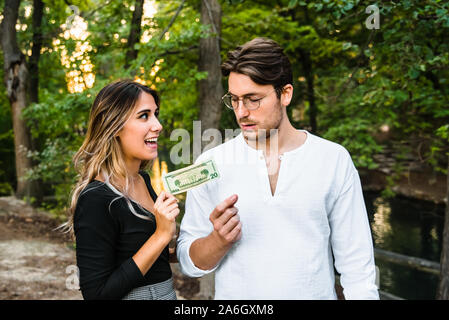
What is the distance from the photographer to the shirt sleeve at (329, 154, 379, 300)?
1986 millimetres

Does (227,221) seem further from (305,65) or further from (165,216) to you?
(305,65)

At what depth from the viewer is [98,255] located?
1889 millimetres

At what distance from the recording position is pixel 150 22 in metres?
8.83

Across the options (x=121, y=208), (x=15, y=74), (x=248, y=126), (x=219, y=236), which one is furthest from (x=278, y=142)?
(x=15, y=74)

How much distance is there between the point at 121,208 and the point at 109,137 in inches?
16.1

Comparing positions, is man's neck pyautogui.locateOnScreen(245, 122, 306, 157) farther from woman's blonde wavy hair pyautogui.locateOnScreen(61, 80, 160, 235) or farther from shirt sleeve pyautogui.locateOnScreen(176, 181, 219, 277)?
woman's blonde wavy hair pyautogui.locateOnScreen(61, 80, 160, 235)

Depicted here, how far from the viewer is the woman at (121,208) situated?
191cm

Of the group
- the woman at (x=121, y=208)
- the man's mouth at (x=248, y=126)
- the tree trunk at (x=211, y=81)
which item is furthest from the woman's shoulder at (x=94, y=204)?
the tree trunk at (x=211, y=81)

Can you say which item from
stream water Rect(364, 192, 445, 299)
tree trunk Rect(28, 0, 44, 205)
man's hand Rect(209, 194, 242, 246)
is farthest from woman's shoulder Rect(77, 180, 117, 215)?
stream water Rect(364, 192, 445, 299)

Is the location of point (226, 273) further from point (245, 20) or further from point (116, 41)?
point (245, 20)

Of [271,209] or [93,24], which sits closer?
[271,209]

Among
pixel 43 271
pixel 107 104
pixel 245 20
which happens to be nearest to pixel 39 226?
pixel 43 271

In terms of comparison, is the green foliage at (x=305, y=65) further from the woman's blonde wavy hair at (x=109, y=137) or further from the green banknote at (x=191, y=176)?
the green banknote at (x=191, y=176)

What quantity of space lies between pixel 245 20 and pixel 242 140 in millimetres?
7620
